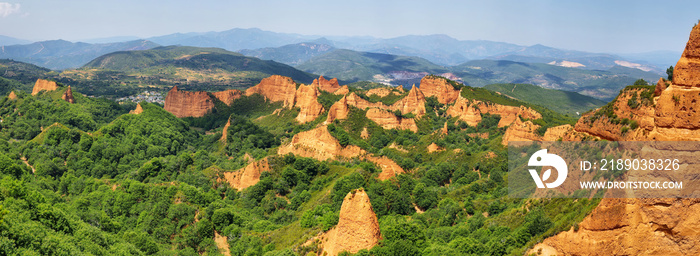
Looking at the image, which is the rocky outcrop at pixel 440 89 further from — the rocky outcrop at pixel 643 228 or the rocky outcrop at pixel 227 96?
the rocky outcrop at pixel 643 228

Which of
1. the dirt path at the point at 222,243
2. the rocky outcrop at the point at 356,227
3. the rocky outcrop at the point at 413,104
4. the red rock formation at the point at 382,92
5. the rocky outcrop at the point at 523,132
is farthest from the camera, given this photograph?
the red rock formation at the point at 382,92

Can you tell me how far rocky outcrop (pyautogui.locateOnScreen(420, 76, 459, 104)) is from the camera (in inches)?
4134

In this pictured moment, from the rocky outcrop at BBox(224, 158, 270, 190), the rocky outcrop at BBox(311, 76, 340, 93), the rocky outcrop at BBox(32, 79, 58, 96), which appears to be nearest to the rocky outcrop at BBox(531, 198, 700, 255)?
the rocky outcrop at BBox(224, 158, 270, 190)

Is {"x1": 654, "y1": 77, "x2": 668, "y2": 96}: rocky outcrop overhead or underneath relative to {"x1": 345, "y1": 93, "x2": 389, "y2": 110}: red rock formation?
overhead

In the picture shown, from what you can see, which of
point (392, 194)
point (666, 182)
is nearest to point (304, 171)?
point (392, 194)

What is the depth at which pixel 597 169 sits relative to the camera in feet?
89.6

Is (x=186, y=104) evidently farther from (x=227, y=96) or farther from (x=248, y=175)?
(x=248, y=175)

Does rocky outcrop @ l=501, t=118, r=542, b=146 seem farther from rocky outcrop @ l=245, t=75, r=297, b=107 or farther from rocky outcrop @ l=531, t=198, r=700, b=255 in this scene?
rocky outcrop @ l=245, t=75, r=297, b=107

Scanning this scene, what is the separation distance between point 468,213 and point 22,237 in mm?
35908

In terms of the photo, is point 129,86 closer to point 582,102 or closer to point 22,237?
point 22,237

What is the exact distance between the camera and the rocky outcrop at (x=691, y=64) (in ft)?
60.5

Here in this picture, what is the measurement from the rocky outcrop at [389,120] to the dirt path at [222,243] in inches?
1860

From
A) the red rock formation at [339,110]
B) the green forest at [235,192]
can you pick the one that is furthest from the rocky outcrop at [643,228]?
the red rock formation at [339,110]

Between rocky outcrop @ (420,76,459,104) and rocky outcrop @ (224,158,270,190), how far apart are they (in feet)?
207
